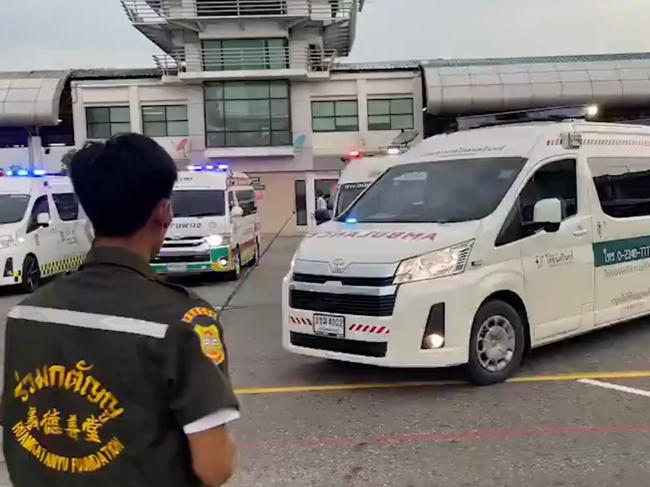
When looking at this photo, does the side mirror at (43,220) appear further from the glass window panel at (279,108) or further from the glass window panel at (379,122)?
the glass window panel at (379,122)

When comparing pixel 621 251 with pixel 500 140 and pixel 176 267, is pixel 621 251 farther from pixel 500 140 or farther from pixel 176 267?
pixel 176 267

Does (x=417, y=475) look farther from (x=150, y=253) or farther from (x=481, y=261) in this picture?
(x=150, y=253)

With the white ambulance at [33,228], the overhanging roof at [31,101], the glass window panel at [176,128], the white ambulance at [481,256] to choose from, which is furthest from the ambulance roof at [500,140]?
the overhanging roof at [31,101]

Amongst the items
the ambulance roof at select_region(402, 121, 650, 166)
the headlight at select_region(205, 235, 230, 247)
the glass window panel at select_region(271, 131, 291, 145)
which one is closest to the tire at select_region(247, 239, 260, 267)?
the headlight at select_region(205, 235, 230, 247)

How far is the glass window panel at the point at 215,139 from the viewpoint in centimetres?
3538

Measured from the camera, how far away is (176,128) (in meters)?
36.0

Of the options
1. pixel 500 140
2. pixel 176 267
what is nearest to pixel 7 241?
pixel 176 267

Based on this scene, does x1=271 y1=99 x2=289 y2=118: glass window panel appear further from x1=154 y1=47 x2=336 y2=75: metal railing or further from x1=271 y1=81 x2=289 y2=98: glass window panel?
x1=154 y1=47 x2=336 y2=75: metal railing

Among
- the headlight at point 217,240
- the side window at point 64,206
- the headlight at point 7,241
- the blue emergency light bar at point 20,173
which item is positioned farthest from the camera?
the side window at point 64,206

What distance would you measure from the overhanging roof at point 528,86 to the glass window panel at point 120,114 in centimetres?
1494

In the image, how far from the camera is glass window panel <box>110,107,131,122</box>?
119 feet

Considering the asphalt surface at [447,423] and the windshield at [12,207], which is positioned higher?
the windshield at [12,207]

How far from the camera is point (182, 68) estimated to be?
35844mm

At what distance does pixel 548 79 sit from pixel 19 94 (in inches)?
1022
